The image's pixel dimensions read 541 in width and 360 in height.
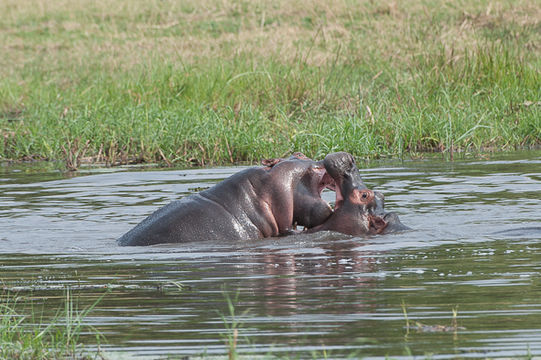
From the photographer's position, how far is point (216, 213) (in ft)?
18.4

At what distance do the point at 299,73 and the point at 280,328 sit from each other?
9.12m

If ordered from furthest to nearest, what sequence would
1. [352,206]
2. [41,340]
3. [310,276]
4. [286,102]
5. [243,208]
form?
1. [286,102]
2. [352,206]
3. [243,208]
4. [310,276]
5. [41,340]

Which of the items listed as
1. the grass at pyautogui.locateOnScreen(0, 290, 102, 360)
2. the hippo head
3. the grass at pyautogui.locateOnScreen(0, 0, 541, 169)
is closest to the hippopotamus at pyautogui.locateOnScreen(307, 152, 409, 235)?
the hippo head

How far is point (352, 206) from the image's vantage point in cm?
580

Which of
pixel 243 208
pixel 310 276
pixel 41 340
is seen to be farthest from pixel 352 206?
pixel 41 340

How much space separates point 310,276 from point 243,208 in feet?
4.15

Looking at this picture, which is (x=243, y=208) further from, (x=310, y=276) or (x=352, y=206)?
(x=310, y=276)

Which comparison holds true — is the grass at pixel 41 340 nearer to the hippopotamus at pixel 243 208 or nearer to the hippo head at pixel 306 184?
the hippopotamus at pixel 243 208

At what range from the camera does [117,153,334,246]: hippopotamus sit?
221 inches

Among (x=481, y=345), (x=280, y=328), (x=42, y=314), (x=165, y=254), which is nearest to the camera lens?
(x=481, y=345)

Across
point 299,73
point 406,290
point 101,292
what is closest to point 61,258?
point 101,292

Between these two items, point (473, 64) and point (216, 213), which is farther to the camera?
point (473, 64)

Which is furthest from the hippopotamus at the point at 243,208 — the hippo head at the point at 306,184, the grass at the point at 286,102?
the grass at the point at 286,102

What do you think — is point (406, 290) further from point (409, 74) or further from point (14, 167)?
point (409, 74)
